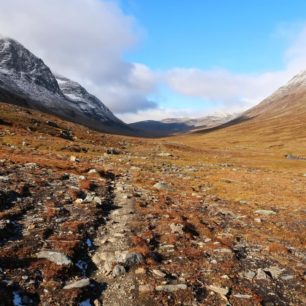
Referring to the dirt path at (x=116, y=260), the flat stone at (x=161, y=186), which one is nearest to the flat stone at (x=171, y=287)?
the dirt path at (x=116, y=260)

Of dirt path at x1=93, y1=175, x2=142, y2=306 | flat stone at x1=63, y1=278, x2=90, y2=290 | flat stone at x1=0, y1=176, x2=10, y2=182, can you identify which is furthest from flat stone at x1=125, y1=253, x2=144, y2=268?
flat stone at x1=0, y1=176, x2=10, y2=182

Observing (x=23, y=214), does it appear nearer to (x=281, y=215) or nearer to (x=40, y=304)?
(x=40, y=304)

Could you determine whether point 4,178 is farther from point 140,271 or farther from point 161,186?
point 140,271

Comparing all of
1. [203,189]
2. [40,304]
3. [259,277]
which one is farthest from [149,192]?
[40,304]

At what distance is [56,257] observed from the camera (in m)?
15.1

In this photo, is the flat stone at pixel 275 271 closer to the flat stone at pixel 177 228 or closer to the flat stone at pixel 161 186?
the flat stone at pixel 177 228

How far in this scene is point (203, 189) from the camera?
40719 mm

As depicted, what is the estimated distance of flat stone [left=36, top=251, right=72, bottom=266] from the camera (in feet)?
48.3

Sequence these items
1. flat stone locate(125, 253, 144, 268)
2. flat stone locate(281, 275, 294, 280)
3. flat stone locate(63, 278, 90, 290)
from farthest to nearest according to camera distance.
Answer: flat stone locate(281, 275, 294, 280) < flat stone locate(125, 253, 144, 268) < flat stone locate(63, 278, 90, 290)

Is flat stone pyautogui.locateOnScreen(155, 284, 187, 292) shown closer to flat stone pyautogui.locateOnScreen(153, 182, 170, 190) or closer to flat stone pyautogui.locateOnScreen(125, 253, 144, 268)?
flat stone pyautogui.locateOnScreen(125, 253, 144, 268)

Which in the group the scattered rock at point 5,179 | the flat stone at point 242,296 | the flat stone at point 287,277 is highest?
the scattered rock at point 5,179

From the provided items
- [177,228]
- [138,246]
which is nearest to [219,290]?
[138,246]

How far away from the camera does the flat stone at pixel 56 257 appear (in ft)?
48.3

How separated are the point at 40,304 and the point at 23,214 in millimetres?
9675
